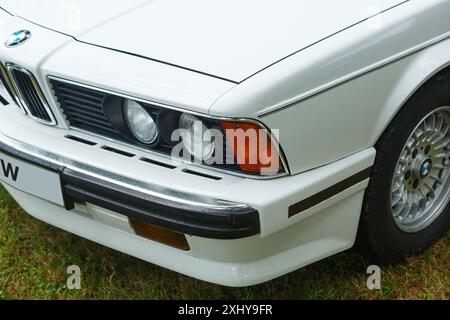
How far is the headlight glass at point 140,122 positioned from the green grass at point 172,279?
72 centimetres

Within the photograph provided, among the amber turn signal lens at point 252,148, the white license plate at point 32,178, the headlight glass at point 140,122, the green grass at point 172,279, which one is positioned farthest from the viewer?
the green grass at point 172,279

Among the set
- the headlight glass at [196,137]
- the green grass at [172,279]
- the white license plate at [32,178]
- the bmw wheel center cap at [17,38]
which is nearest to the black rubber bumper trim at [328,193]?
the headlight glass at [196,137]

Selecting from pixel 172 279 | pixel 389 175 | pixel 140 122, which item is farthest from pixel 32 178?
A: pixel 389 175

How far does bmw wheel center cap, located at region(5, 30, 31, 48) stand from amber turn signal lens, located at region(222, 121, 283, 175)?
837 millimetres

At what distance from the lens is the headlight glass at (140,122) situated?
228 cm

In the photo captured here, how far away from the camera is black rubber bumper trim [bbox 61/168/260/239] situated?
2109 millimetres

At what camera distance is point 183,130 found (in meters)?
2.22

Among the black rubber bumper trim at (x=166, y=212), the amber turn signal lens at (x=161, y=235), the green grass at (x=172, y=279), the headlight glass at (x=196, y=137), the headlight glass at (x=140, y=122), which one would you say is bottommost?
the green grass at (x=172, y=279)

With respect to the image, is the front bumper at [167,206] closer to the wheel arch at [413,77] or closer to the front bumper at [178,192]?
the front bumper at [178,192]

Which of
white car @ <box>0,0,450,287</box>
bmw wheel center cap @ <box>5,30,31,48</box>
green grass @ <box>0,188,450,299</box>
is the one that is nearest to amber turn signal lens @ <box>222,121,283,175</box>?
white car @ <box>0,0,450,287</box>

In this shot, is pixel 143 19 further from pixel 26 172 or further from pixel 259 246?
pixel 259 246
